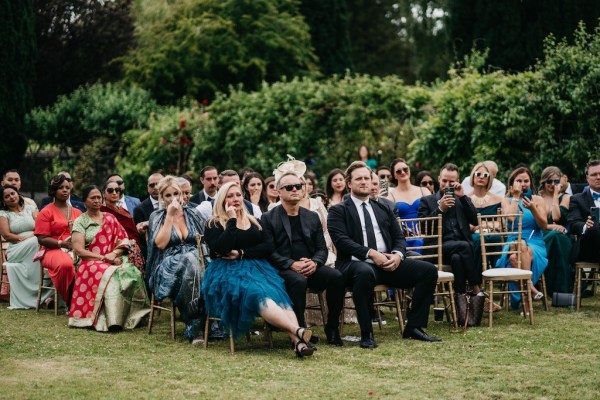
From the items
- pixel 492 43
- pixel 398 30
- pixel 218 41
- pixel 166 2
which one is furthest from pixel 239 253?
pixel 398 30

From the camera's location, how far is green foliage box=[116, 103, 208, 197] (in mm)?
19438

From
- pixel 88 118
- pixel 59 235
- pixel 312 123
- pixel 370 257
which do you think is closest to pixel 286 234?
pixel 370 257

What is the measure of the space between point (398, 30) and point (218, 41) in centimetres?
1466

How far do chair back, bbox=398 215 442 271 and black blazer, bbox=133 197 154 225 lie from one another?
10.5ft

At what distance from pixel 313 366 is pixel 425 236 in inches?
98.9

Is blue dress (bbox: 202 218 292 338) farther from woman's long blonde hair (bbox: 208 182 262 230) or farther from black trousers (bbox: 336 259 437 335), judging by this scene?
black trousers (bbox: 336 259 437 335)

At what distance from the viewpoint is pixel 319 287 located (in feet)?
28.9

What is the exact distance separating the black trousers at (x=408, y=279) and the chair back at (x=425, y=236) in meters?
0.57

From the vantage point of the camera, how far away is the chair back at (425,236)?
9516 mm

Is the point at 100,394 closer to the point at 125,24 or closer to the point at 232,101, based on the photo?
the point at 232,101

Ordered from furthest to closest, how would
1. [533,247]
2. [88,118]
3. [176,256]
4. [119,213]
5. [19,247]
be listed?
1. [88,118]
2. [19,247]
3. [119,213]
4. [533,247]
5. [176,256]

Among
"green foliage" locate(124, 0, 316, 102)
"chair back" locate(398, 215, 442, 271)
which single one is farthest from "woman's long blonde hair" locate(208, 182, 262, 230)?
"green foliage" locate(124, 0, 316, 102)

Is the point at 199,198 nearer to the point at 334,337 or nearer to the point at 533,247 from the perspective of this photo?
the point at 334,337

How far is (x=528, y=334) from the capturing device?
8.90 m
